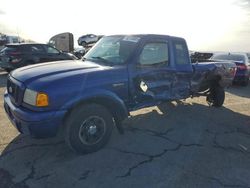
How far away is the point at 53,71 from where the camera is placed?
4785 millimetres

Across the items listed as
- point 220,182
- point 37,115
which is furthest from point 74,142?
point 220,182

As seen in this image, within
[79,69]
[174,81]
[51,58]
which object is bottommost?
[51,58]

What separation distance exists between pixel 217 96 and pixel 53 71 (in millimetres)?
4942

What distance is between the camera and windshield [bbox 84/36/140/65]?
5.48m

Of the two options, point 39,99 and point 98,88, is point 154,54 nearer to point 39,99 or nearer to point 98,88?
point 98,88

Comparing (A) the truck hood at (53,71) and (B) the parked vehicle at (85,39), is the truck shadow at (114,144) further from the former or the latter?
(B) the parked vehicle at (85,39)

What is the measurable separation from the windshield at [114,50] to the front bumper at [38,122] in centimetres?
156

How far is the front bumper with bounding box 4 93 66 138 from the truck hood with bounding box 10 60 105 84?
1.68 feet

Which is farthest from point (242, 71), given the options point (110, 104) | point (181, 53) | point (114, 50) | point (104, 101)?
point (104, 101)

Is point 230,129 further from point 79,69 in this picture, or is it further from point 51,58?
point 51,58

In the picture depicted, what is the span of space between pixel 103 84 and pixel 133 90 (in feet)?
2.44

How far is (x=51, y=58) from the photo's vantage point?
571 inches

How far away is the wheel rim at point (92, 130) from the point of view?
186 inches

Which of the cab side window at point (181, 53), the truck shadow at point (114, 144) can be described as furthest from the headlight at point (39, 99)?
the cab side window at point (181, 53)
